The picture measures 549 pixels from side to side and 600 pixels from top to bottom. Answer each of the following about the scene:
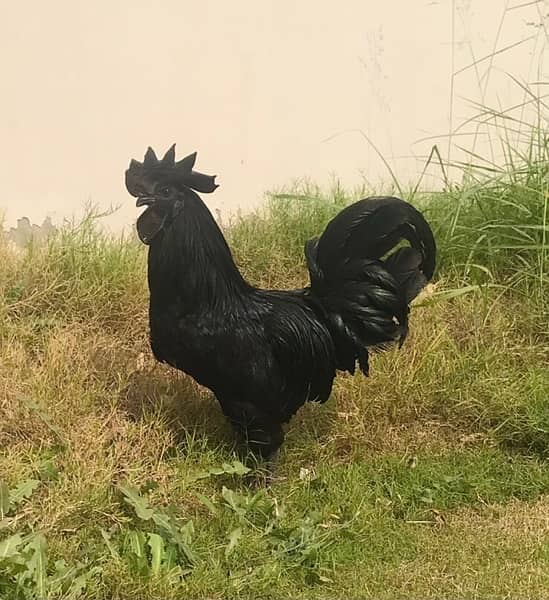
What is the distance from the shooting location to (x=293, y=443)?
2783 millimetres

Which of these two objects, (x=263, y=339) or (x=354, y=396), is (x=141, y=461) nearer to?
(x=263, y=339)

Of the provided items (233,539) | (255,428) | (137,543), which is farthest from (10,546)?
(255,428)

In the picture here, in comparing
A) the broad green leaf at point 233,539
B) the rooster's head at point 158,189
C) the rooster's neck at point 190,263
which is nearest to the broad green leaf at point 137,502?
the broad green leaf at point 233,539

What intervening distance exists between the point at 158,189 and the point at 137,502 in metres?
0.94

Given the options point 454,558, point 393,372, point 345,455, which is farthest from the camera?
point 393,372

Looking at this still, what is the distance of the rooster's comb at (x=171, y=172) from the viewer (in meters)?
2.22

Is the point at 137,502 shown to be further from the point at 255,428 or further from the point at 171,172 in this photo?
the point at 171,172

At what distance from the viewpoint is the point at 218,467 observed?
2562mm

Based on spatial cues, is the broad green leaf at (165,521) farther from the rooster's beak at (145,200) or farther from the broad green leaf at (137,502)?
the rooster's beak at (145,200)

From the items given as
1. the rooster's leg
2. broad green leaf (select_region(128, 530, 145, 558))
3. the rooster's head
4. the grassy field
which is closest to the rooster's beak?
the rooster's head

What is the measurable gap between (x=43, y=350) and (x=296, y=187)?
1668 mm

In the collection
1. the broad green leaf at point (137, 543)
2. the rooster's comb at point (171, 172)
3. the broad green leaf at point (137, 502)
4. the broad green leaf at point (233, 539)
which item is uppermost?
the rooster's comb at point (171, 172)

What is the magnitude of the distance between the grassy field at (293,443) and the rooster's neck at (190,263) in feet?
1.89

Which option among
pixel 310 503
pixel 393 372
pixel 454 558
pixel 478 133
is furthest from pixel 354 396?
pixel 478 133
